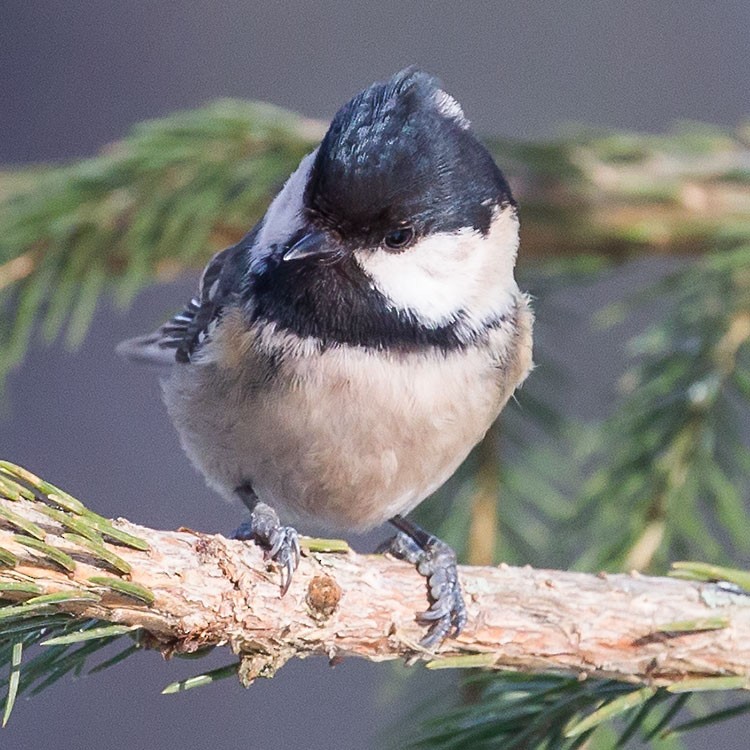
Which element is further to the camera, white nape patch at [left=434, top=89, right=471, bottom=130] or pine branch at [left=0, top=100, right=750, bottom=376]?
pine branch at [left=0, top=100, right=750, bottom=376]

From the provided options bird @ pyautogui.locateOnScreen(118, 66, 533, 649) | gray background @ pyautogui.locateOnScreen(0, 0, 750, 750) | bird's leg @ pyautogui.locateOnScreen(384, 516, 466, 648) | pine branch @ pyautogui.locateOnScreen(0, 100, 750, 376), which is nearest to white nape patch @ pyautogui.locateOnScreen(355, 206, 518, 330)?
bird @ pyautogui.locateOnScreen(118, 66, 533, 649)

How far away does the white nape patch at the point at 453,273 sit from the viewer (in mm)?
1119

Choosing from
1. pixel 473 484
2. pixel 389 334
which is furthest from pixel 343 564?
pixel 473 484

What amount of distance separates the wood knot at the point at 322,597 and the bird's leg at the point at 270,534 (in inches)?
0.7

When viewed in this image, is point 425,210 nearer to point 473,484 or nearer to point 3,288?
point 473,484

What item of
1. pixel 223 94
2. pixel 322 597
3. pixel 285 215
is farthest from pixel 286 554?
pixel 223 94

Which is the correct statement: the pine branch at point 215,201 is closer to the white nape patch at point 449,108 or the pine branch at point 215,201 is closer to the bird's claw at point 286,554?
the white nape patch at point 449,108

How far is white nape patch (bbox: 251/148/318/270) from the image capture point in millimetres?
1119

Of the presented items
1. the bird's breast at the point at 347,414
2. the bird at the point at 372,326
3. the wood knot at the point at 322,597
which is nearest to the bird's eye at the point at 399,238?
the bird at the point at 372,326

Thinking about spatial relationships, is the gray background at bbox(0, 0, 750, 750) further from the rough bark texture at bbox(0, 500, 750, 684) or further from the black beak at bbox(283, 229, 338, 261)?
the rough bark texture at bbox(0, 500, 750, 684)

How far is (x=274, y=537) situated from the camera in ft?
3.11

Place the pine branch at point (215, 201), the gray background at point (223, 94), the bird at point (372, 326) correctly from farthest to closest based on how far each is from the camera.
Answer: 1. the gray background at point (223, 94)
2. the pine branch at point (215, 201)
3. the bird at point (372, 326)

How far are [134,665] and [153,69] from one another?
1.60 meters

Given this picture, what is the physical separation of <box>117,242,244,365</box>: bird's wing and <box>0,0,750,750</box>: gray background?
1.02 metres
